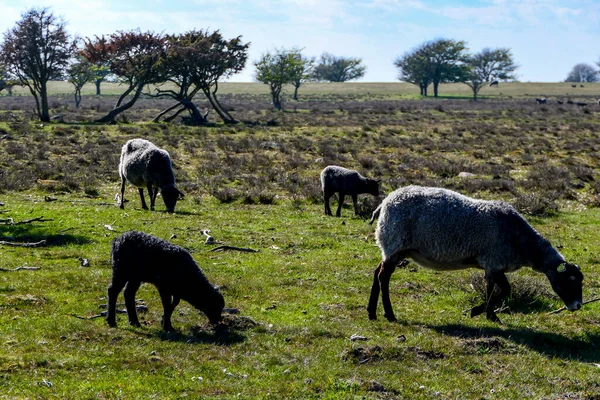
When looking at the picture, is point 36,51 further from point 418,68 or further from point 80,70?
point 418,68

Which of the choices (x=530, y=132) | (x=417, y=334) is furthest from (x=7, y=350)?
(x=530, y=132)

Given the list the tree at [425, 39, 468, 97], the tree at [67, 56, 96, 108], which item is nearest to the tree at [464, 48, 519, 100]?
the tree at [425, 39, 468, 97]

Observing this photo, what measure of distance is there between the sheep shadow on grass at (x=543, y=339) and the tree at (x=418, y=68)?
133146 mm

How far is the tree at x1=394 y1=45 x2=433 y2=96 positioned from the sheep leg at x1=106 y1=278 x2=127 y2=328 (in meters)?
135

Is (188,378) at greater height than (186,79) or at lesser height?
lesser

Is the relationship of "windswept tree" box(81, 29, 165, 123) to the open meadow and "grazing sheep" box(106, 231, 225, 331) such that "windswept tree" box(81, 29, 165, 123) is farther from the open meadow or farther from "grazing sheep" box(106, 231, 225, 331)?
"grazing sheep" box(106, 231, 225, 331)

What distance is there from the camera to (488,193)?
2559 cm

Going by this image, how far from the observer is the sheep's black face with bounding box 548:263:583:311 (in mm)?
10102

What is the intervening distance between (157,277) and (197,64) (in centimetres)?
5089

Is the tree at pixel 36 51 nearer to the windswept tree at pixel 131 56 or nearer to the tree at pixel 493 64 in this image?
the windswept tree at pixel 131 56

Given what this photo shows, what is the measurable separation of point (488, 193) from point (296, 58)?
228 ft

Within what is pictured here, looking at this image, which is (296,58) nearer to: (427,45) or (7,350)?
(427,45)

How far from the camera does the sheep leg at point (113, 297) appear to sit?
31.9ft

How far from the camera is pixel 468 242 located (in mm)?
10297
